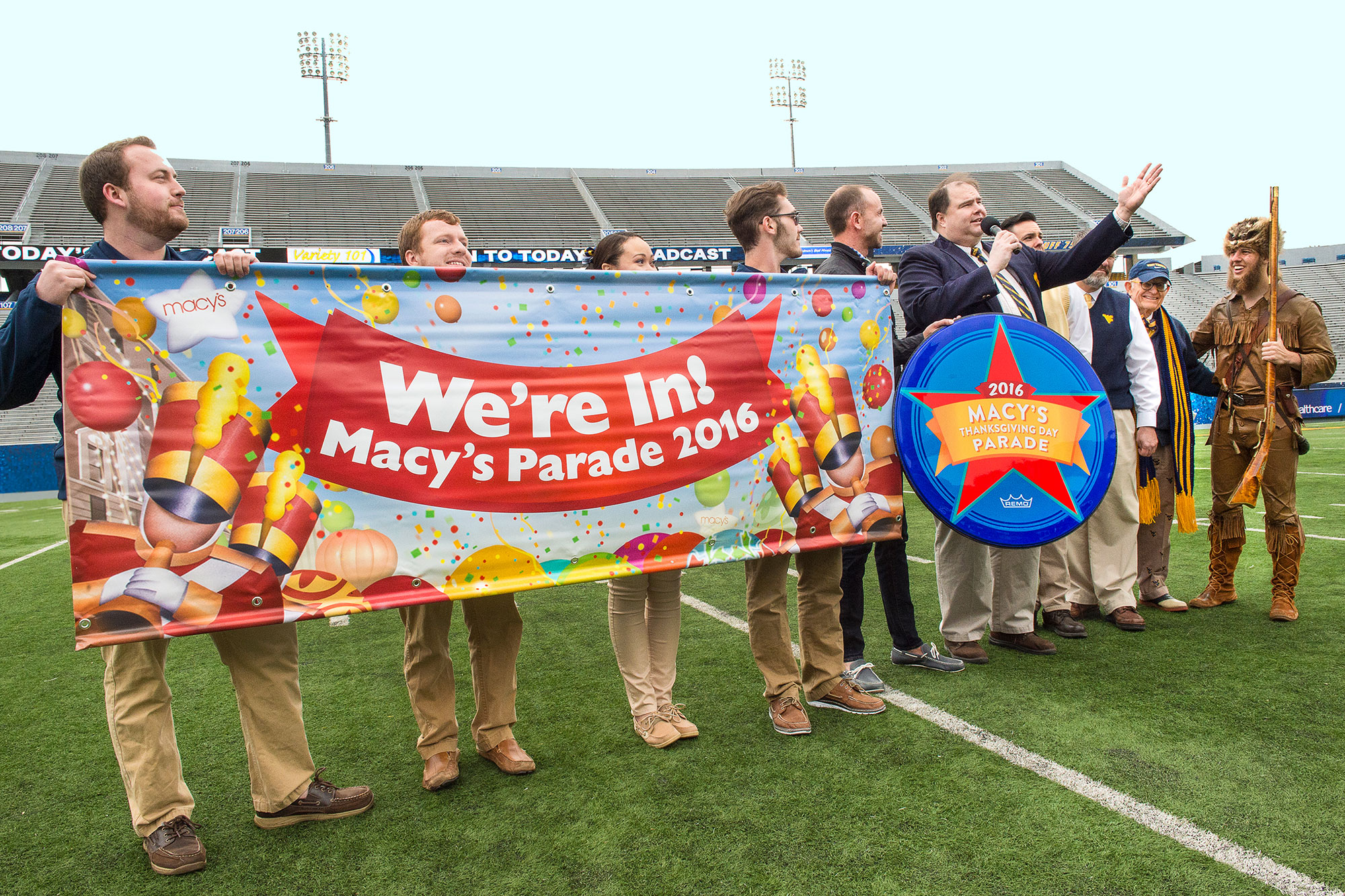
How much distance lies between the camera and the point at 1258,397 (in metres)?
4.18

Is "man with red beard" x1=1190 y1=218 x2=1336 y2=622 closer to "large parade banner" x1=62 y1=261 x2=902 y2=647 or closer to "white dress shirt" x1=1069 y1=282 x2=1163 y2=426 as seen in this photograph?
"white dress shirt" x1=1069 y1=282 x2=1163 y2=426

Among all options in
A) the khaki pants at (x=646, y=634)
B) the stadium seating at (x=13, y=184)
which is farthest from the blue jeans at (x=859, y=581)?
the stadium seating at (x=13, y=184)

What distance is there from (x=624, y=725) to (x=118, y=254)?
2.13 m

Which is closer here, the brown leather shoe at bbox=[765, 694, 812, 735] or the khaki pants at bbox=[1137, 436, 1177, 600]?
the brown leather shoe at bbox=[765, 694, 812, 735]

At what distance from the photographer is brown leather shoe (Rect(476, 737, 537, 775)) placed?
2695 mm

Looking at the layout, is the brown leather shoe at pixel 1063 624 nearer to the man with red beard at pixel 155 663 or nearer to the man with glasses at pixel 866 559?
the man with glasses at pixel 866 559

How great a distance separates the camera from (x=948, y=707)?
3.00 meters

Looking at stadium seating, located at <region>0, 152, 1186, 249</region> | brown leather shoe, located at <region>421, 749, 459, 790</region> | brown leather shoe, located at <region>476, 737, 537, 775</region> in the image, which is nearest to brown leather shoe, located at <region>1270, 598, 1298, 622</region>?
brown leather shoe, located at <region>476, 737, 537, 775</region>

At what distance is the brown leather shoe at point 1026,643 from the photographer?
3592mm

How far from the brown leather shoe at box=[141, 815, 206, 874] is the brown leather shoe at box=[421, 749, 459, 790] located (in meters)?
0.60

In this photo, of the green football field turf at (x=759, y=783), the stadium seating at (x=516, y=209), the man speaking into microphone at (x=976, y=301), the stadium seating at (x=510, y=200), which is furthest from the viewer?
the stadium seating at (x=516, y=209)

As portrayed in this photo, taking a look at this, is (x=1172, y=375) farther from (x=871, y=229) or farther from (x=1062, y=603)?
(x=871, y=229)

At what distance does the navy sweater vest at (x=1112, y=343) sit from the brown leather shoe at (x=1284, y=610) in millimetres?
1081

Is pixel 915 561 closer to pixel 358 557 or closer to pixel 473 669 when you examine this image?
pixel 473 669
